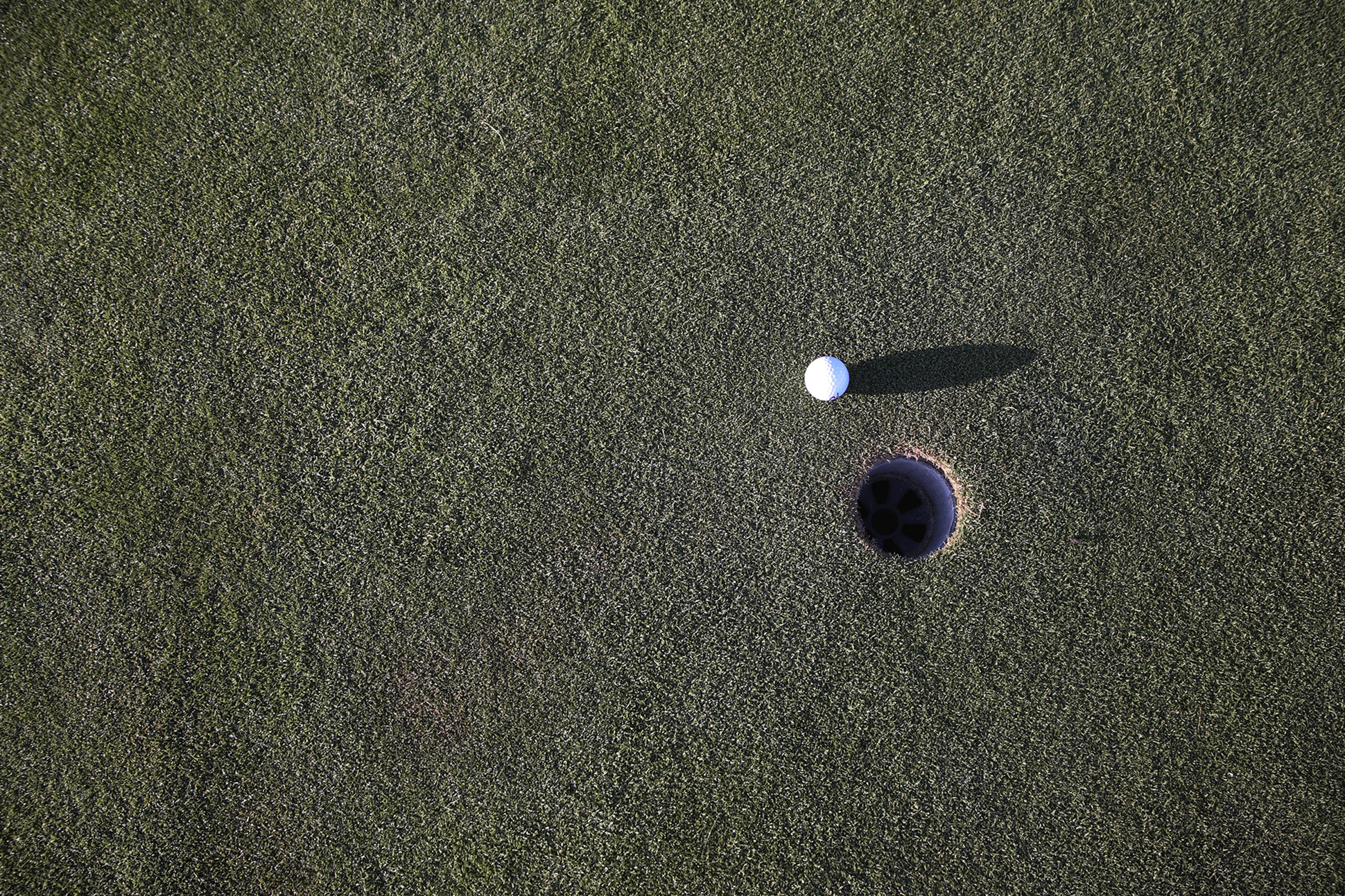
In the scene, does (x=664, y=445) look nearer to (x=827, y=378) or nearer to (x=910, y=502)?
(x=827, y=378)

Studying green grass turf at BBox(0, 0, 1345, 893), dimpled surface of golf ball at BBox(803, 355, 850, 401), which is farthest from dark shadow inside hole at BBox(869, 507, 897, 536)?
dimpled surface of golf ball at BBox(803, 355, 850, 401)

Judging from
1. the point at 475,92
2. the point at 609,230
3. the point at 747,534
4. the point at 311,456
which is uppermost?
the point at 475,92

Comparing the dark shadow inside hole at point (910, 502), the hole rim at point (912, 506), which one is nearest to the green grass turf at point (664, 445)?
the hole rim at point (912, 506)

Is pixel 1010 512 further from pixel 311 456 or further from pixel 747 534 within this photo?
pixel 311 456

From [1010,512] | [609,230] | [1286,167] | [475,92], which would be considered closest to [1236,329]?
[1286,167]

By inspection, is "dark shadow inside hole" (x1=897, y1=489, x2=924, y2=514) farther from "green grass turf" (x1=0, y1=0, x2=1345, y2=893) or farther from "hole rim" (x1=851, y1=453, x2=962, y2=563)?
"green grass turf" (x1=0, y1=0, x2=1345, y2=893)

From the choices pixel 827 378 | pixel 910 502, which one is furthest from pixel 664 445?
pixel 910 502
